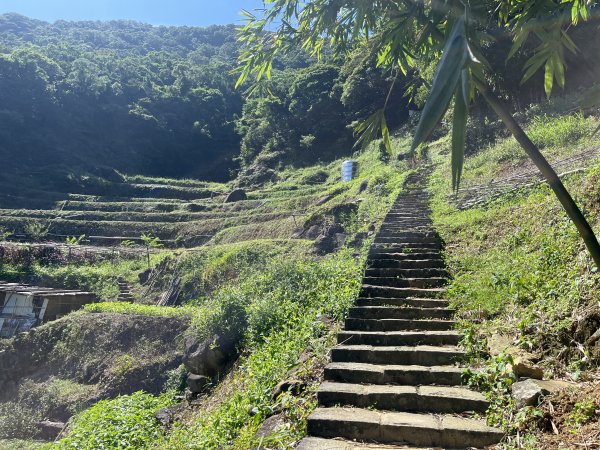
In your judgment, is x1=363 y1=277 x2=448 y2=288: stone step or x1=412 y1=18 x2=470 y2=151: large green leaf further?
x1=363 y1=277 x2=448 y2=288: stone step

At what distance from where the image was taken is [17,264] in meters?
25.3

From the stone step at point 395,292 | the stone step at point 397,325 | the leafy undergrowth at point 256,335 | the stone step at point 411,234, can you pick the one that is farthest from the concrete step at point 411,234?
the stone step at point 397,325

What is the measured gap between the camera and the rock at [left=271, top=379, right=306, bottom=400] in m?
4.61

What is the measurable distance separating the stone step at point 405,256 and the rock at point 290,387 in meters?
2.89

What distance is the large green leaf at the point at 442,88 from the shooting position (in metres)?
1.81

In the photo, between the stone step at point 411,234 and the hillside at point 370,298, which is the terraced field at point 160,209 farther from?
the stone step at point 411,234

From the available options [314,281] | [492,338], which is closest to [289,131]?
[314,281]

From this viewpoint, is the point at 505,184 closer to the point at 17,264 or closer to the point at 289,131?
the point at 17,264

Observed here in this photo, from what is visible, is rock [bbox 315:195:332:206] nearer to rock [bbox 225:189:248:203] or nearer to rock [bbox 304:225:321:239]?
rock [bbox 304:225:321:239]

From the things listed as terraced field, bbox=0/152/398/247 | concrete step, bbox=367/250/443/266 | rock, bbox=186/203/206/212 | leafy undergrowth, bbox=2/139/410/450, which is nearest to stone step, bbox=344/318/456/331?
leafy undergrowth, bbox=2/139/410/450

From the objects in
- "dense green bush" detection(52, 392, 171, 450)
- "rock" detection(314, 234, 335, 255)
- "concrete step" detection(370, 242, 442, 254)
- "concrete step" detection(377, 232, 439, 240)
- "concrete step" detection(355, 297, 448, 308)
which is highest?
"rock" detection(314, 234, 335, 255)

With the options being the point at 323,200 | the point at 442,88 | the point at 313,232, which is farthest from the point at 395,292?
the point at 323,200

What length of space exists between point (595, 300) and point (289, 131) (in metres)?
43.1

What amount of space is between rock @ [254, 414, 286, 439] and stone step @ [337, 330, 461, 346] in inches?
47.9
